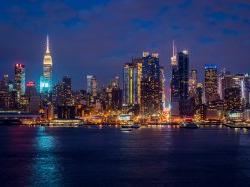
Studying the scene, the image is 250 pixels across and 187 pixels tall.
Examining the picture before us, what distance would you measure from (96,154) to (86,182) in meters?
28.0

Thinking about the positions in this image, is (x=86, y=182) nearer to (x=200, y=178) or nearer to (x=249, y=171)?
(x=200, y=178)

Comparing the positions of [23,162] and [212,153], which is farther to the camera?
[212,153]

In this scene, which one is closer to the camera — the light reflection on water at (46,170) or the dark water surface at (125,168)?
the dark water surface at (125,168)

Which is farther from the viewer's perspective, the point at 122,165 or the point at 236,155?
the point at 236,155

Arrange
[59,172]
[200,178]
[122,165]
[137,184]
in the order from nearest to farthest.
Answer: [137,184], [200,178], [59,172], [122,165]

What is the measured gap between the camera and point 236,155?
241ft

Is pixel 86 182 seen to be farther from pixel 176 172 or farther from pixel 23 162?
pixel 23 162

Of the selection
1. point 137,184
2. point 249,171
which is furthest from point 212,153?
point 137,184

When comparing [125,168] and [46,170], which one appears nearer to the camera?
[46,170]

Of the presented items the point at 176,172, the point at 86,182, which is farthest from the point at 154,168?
the point at 86,182

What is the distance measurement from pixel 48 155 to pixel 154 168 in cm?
2147

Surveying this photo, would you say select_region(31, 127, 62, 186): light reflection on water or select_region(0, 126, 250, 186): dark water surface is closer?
select_region(0, 126, 250, 186): dark water surface

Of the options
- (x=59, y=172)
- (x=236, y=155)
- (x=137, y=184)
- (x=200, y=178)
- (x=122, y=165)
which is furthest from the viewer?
(x=236, y=155)

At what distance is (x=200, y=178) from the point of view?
160 ft
